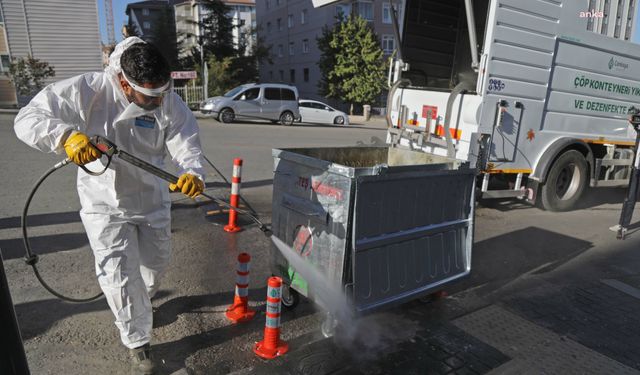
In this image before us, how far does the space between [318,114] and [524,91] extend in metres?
17.6

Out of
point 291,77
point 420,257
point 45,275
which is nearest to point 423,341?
point 420,257

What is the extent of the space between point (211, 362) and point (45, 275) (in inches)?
82.9

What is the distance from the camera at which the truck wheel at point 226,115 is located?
18636 millimetres

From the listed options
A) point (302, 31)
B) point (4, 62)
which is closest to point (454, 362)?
point (4, 62)

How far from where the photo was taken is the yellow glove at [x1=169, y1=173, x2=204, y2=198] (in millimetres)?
2729

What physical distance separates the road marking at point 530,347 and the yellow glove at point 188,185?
7.73 ft

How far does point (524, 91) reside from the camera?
20.0ft

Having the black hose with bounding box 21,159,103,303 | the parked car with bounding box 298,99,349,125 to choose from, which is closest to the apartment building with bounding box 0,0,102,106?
the parked car with bounding box 298,99,349,125

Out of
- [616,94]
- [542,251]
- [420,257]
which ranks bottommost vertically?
[542,251]

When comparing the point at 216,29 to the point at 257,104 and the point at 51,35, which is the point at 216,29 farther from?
the point at 257,104

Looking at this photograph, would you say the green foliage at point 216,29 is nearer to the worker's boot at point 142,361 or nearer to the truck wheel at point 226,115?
the truck wheel at point 226,115

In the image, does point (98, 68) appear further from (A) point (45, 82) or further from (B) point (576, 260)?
(B) point (576, 260)

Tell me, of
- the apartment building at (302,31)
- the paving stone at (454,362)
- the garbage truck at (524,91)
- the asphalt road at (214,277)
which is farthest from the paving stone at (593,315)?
the apartment building at (302,31)

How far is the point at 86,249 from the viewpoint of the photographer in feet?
15.3
